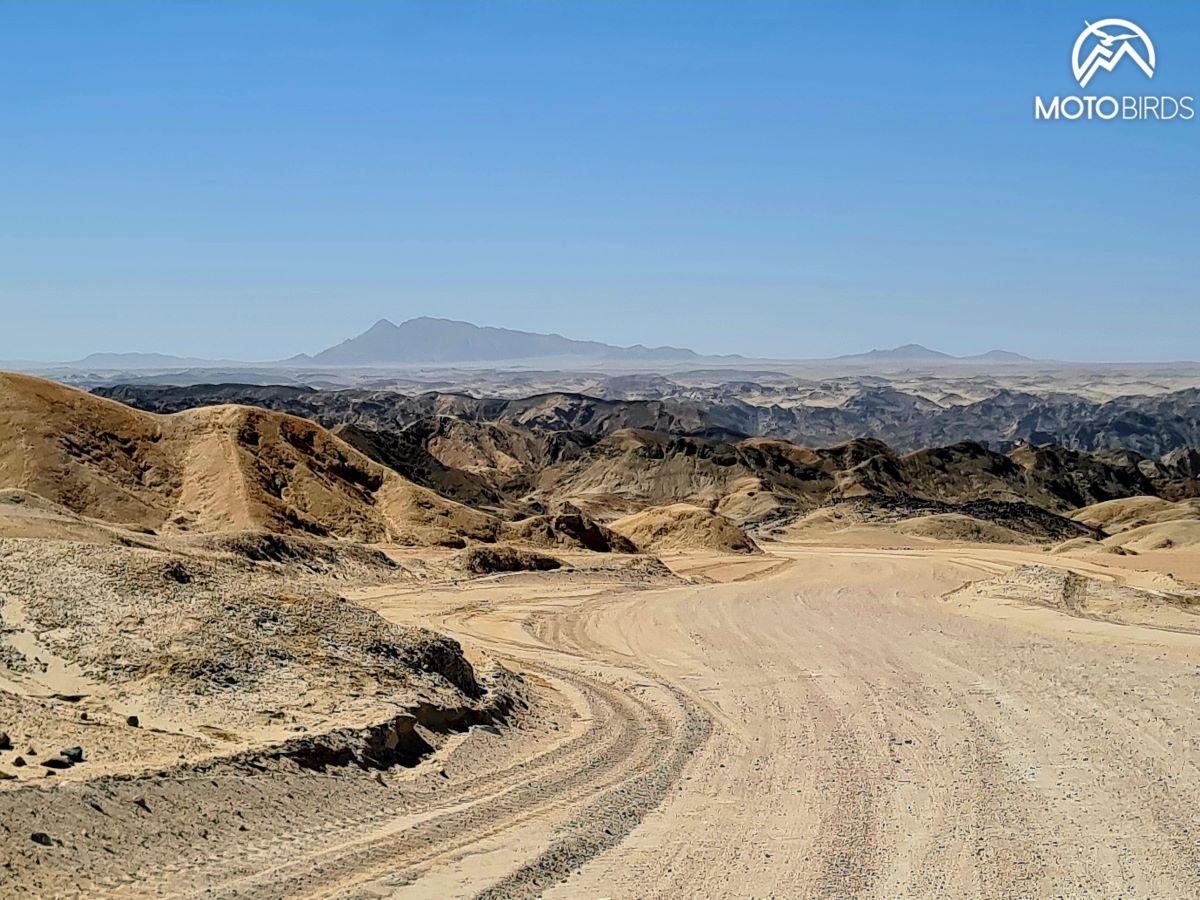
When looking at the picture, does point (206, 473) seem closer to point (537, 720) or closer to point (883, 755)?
point (537, 720)

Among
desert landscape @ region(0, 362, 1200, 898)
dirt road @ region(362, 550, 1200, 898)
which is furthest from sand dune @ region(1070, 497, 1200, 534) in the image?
dirt road @ region(362, 550, 1200, 898)

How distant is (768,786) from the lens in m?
13.4

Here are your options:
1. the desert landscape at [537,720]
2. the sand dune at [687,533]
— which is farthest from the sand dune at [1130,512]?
the desert landscape at [537,720]

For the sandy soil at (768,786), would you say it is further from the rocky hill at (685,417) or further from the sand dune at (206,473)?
the rocky hill at (685,417)

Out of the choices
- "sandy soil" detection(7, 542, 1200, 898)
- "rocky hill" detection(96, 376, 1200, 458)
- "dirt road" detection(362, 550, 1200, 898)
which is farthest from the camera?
"rocky hill" detection(96, 376, 1200, 458)

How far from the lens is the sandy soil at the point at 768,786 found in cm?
988

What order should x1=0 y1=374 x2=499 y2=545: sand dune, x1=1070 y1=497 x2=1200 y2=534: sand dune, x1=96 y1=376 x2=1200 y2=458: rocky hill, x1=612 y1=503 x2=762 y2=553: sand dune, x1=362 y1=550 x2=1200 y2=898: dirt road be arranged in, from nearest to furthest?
x1=362 y1=550 x2=1200 y2=898: dirt road < x1=0 y1=374 x2=499 y2=545: sand dune < x1=612 y1=503 x2=762 y2=553: sand dune < x1=1070 y1=497 x2=1200 y2=534: sand dune < x1=96 y1=376 x2=1200 y2=458: rocky hill

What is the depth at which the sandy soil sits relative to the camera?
9883 millimetres

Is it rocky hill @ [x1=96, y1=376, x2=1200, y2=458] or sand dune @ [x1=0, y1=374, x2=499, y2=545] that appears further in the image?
rocky hill @ [x1=96, y1=376, x2=1200, y2=458]

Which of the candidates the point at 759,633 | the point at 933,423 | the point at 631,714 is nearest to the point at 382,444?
the point at 759,633

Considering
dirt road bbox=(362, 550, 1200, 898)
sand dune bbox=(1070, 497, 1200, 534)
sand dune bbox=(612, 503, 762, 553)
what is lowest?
sand dune bbox=(1070, 497, 1200, 534)

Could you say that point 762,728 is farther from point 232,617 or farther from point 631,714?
point 232,617

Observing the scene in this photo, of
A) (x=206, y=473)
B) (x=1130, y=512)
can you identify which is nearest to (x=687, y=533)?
(x=206, y=473)

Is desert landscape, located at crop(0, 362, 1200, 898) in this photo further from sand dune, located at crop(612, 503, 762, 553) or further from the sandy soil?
sand dune, located at crop(612, 503, 762, 553)
